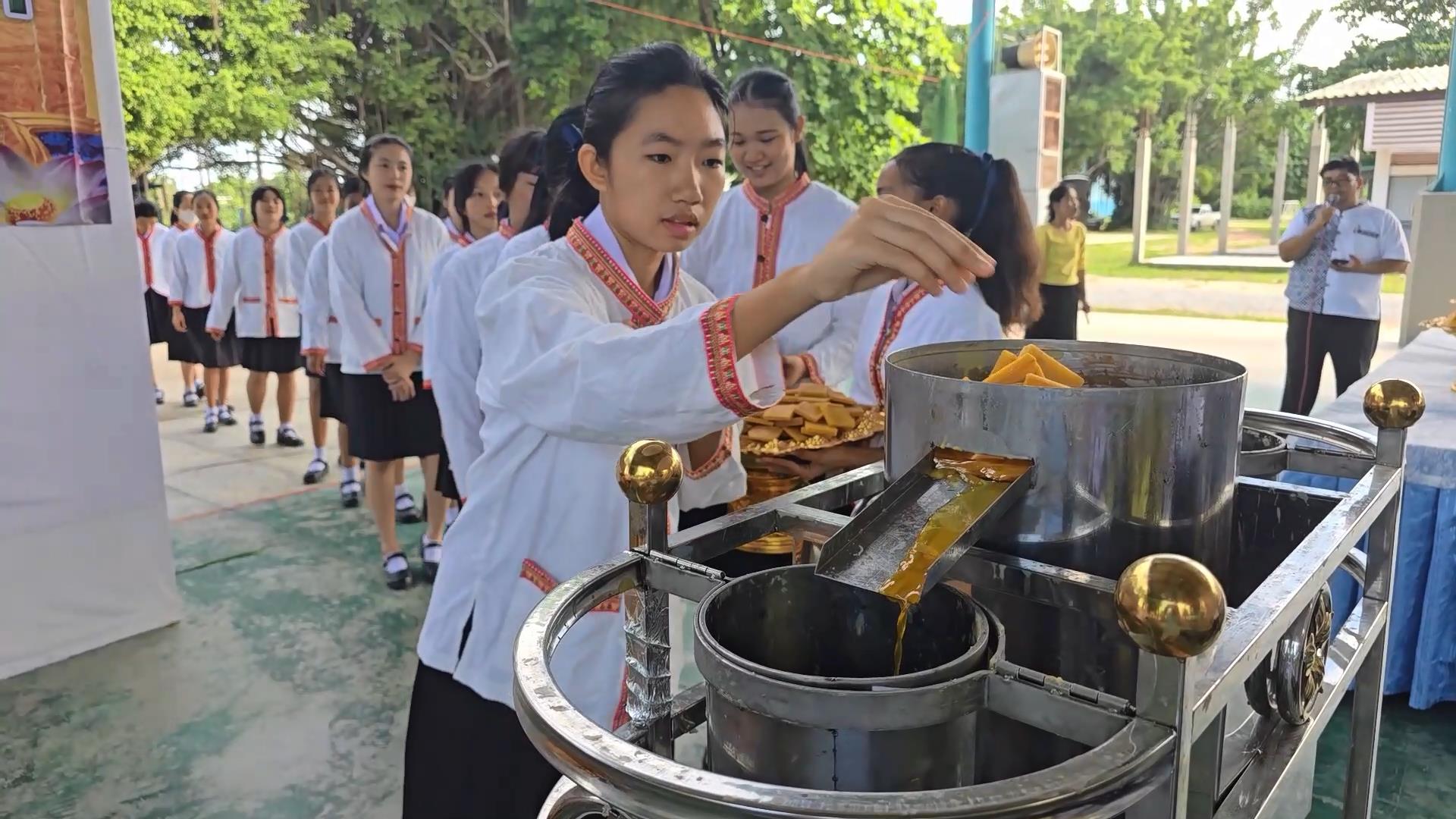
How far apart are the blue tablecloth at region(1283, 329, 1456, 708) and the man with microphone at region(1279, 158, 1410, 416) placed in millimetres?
3031

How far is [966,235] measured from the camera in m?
2.46

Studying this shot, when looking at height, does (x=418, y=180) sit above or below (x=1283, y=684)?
above

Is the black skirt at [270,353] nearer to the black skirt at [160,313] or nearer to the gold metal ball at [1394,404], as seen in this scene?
the black skirt at [160,313]

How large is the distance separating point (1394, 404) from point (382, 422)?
11.8 feet

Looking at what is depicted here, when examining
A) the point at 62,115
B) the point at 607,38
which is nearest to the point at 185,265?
the point at 62,115

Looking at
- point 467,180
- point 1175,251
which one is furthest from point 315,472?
point 1175,251

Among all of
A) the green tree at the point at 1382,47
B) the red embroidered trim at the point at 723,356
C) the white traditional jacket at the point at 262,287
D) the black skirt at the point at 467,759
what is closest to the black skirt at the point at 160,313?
the white traditional jacket at the point at 262,287

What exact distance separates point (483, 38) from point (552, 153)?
11.3 metres

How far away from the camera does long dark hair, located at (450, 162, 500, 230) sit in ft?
13.5

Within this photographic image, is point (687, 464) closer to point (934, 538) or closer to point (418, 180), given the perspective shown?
point (934, 538)

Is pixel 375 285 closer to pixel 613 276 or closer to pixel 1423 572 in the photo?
pixel 613 276

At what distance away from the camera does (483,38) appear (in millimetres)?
12469

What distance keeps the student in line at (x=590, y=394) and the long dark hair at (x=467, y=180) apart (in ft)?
8.55

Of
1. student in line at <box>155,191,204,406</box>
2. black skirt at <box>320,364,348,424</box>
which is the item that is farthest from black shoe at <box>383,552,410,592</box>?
student in line at <box>155,191,204,406</box>
